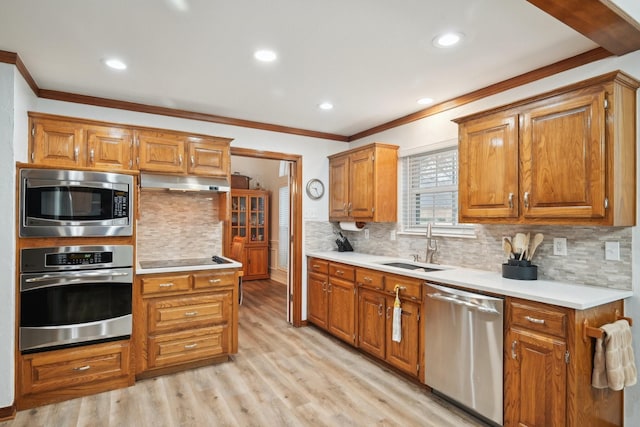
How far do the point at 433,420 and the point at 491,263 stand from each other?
1.30 meters

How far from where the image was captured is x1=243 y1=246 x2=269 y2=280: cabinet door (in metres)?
7.22

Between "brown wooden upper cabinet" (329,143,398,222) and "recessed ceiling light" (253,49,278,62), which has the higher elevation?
"recessed ceiling light" (253,49,278,62)

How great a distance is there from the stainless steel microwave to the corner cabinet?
4.21 metres

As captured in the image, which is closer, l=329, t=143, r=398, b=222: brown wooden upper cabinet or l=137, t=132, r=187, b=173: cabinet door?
l=137, t=132, r=187, b=173: cabinet door

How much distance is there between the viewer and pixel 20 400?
2.50 m

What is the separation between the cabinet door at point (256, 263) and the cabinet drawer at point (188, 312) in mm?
3904

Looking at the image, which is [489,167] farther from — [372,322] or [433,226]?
[372,322]

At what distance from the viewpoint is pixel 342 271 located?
3.76 metres

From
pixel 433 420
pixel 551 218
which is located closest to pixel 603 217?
pixel 551 218

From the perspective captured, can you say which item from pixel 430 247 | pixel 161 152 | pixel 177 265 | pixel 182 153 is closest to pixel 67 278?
pixel 177 265

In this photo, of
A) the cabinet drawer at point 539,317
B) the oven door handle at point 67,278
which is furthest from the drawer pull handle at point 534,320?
the oven door handle at point 67,278

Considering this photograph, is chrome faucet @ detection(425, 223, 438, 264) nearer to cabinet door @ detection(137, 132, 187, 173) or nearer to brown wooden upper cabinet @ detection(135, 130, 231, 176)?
brown wooden upper cabinet @ detection(135, 130, 231, 176)

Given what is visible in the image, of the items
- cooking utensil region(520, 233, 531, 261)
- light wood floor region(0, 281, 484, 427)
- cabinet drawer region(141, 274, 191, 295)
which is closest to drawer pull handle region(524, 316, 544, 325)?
cooking utensil region(520, 233, 531, 261)

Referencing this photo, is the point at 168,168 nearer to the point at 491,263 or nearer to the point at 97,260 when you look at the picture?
the point at 97,260
